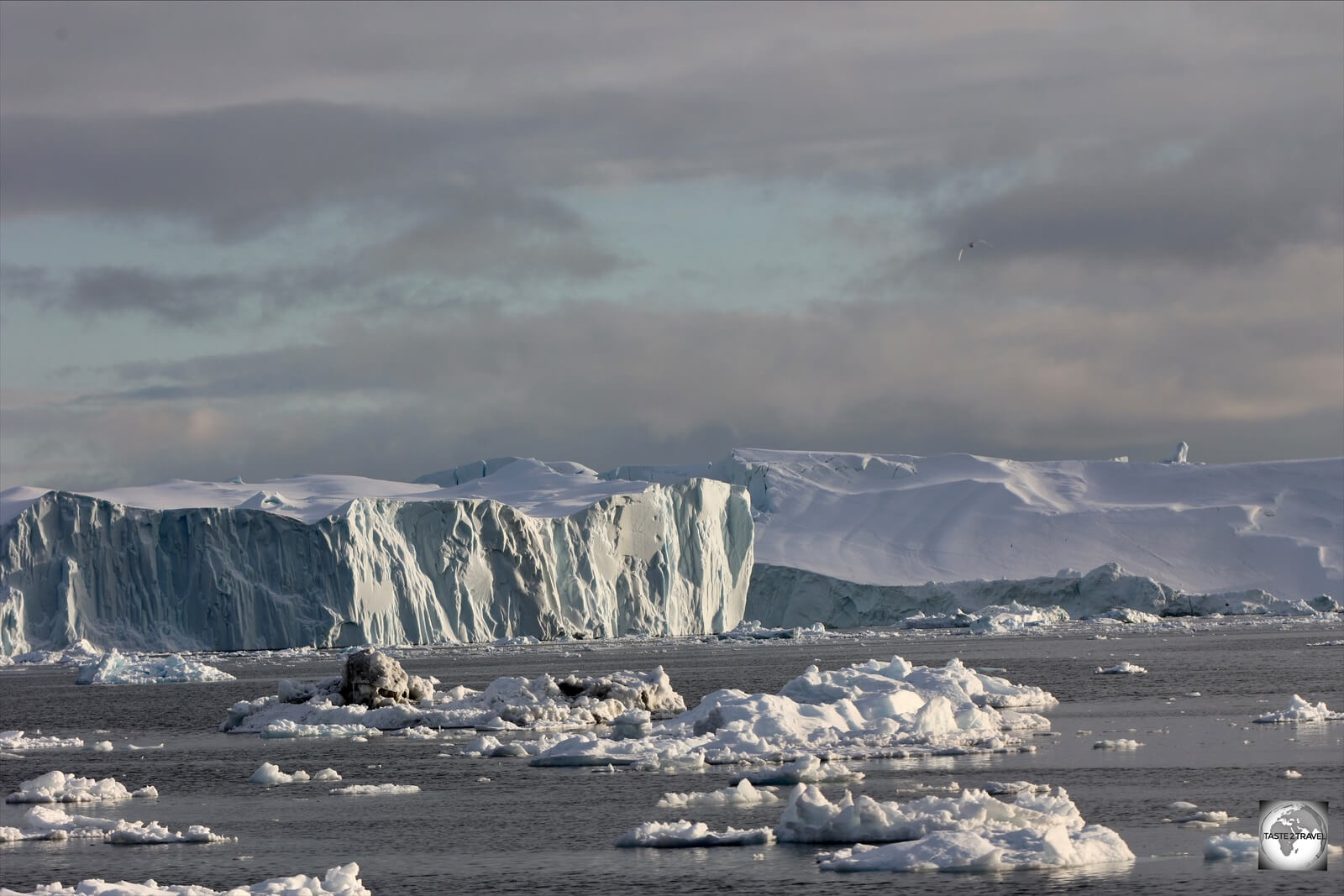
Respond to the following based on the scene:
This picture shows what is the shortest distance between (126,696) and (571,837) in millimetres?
36763

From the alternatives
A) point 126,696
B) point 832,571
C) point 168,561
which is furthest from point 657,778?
point 832,571

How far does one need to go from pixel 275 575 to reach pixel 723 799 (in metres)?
47.6

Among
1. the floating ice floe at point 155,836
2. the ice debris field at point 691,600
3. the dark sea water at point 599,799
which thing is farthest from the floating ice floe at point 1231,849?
the floating ice floe at point 155,836

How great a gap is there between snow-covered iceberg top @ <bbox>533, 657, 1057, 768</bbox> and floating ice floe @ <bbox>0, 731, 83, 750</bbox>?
11.4m

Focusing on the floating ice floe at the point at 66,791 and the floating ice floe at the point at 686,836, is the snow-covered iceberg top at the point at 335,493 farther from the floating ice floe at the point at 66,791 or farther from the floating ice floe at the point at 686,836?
the floating ice floe at the point at 686,836

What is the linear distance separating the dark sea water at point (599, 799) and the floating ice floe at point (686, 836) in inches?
8.1

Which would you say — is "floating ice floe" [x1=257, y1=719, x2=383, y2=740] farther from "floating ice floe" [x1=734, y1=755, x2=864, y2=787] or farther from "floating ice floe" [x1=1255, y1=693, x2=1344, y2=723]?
"floating ice floe" [x1=1255, y1=693, x2=1344, y2=723]

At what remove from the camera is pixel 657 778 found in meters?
26.7

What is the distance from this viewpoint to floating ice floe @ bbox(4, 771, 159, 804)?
25.6 meters

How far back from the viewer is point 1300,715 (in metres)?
32.3

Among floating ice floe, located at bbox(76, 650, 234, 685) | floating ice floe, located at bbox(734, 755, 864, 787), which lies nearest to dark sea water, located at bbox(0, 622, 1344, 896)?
floating ice floe, located at bbox(734, 755, 864, 787)

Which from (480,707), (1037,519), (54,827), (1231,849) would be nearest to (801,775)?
(1231,849)

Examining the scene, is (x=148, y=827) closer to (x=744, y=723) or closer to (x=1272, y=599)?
(x=744, y=723)

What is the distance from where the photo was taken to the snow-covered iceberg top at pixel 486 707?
36.6 m
